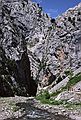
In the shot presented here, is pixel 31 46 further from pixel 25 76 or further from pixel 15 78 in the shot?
pixel 15 78

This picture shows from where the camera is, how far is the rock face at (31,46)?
299ft

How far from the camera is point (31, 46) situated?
110875 millimetres

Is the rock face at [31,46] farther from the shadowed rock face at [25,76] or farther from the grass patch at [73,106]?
the grass patch at [73,106]

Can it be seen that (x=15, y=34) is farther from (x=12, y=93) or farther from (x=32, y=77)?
(x=12, y=93)

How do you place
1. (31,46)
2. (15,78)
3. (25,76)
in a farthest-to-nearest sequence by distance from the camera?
(31,46)
(25,76)
(15,78)

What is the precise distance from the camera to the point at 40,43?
109 meters

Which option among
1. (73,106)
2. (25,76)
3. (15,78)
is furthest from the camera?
(25,76)

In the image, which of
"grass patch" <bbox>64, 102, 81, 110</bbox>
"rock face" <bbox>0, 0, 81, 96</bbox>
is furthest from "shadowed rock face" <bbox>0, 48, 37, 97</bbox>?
"grass patch" <bbox>64, 102, 81, 110</bbox>

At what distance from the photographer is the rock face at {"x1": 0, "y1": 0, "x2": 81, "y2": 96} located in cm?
9119

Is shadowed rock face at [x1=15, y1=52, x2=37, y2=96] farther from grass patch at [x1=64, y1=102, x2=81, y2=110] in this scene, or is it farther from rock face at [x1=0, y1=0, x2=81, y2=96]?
grass patch at [x1=64, y1=102, x2=81, y2=110]

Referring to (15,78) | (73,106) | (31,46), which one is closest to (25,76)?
(15,78)

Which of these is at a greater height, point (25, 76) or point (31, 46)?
point (31, 46)

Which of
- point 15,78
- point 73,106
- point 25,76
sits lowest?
point 73,106

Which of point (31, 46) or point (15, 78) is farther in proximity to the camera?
point (31, 46)
